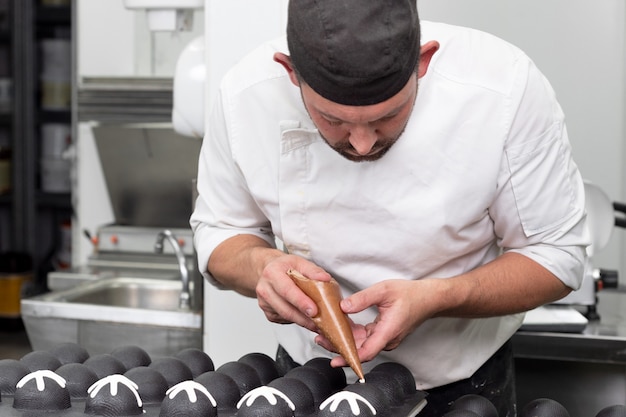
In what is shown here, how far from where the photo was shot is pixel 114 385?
4.82 ft

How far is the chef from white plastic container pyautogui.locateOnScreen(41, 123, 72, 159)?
13.8ft

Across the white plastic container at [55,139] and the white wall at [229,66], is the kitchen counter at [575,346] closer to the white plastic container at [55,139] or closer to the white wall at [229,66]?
Answer: the white wall at [229,66]

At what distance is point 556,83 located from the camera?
353 centimetres

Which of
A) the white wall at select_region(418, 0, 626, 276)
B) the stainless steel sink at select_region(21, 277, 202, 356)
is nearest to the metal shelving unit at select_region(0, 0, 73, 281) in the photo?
the stainless steel sink at select_region(21, 277, 202, 356)

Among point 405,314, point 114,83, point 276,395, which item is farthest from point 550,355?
point 114,83

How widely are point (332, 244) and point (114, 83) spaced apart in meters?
2.62

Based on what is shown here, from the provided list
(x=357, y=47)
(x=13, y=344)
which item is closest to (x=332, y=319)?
(x=357, y=47)

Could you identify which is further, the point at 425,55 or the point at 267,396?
the point at 425,55

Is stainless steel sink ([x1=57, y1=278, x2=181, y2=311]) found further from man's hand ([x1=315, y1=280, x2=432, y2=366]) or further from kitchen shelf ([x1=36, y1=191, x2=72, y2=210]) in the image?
kitchen shelf ([x1=36, y1=191, x2=72, y2=210])

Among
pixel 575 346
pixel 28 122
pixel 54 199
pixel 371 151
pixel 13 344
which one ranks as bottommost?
pixel 13 344

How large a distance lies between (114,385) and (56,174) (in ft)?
15.5

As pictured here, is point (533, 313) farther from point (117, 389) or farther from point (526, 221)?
point (117, 389)

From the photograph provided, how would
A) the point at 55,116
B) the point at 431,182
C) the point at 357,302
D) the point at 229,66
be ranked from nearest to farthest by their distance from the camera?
the point at 357,302 < the point at 431,182 < the point at 229,66 < the point at 55,116

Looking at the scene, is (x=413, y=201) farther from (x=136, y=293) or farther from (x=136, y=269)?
(x=136, y=269)
